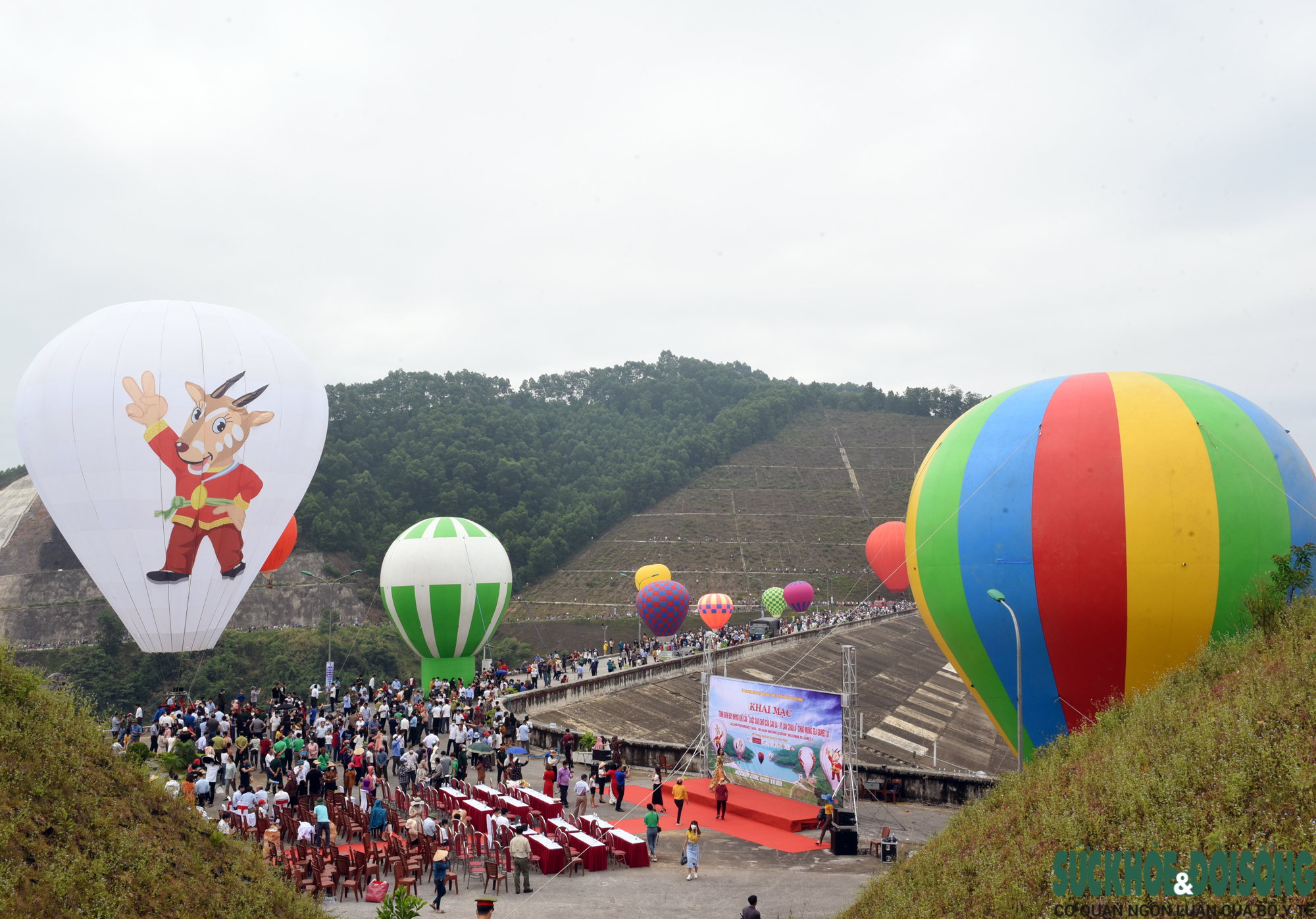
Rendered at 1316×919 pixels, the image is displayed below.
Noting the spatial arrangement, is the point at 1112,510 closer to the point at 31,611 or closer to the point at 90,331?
the point at 90,331

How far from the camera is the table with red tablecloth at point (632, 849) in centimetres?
1543

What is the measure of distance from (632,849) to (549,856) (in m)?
1.63

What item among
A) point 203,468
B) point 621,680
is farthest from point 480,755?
point 621,680

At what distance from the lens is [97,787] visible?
9.07m

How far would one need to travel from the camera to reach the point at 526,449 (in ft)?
381

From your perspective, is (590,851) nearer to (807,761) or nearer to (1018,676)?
(807,761)

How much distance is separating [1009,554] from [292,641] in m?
71.2

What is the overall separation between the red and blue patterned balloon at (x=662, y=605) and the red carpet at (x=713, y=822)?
90.9 ft

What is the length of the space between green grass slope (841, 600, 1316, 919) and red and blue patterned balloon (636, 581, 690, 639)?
1483 inches

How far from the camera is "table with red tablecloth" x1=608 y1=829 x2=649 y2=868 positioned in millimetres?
15430

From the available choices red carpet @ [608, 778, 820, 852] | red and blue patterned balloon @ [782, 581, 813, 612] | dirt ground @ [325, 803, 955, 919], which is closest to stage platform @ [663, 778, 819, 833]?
red carpet @ [608, 778, 820, 852]

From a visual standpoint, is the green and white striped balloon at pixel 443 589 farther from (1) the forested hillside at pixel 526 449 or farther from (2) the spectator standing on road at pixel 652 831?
(1) the forested hillside at pixel 526 449

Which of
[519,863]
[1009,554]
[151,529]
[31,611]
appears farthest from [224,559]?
[31,611]
